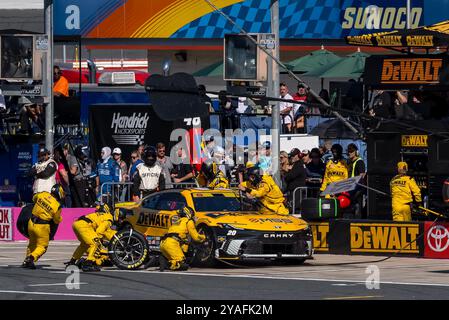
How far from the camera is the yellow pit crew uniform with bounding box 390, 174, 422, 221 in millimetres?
21875

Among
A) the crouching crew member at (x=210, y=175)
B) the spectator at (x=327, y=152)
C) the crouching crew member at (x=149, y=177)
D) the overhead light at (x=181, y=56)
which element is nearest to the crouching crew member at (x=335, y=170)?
the crouching crew member at (x=210, y=175)

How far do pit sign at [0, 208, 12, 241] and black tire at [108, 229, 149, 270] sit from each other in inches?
303

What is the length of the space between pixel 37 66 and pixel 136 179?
3.09 metres

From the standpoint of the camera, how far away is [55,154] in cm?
2756

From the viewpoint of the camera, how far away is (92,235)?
63.3 ft

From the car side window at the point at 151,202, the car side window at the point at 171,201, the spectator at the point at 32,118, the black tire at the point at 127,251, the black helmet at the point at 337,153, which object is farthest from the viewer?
the spectator at the point at 32,118

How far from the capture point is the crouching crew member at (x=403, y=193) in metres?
21.9

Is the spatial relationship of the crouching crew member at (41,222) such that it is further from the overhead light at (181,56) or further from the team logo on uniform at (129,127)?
the overhead light at (181,56)

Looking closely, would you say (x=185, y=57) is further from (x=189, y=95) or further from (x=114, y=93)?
(x=189, y=95)

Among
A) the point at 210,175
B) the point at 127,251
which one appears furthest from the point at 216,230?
the point at 210,175

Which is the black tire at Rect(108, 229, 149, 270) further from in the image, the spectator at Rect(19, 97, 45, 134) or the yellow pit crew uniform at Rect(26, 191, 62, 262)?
the spectator at Rect(19, 97, 45, 134)

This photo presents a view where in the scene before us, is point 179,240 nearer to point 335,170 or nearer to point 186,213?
point 186,213

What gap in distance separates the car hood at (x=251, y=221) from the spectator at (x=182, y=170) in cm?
566

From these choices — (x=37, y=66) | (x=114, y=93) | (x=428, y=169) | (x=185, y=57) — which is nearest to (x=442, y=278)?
(x=428, y=169)
